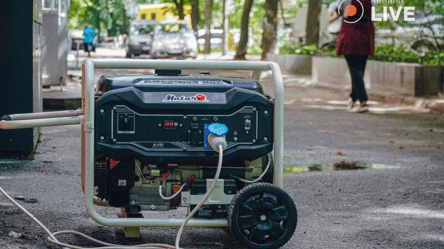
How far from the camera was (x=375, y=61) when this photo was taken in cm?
1398

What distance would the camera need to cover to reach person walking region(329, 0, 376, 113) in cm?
1026

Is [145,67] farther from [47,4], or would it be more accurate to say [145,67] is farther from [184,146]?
[47,4]

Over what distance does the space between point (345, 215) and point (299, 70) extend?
16433 millimetres

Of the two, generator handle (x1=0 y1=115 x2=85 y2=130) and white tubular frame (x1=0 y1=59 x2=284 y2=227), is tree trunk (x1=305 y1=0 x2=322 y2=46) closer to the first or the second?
white tubular frame (x1=0 y1=59 x2=284 y2=227)

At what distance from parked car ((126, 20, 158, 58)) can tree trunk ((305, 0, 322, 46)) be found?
932 centimetres

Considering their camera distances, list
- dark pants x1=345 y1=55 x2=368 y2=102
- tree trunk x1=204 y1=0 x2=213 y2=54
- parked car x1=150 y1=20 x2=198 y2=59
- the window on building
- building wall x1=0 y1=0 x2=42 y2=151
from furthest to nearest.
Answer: tree trunk x1=204 y1=0 x2=213 y2=54 → parked car x1=150 y1=20 x2=198 y2=59 → the window on building → dark pants x1=345 y1=55 x2=368 y2=102 → building wall x1=0 y1=0 x2=42 y2=151

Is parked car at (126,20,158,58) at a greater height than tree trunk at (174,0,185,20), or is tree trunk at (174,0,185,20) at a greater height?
tree trunk at (174,0,185,20)

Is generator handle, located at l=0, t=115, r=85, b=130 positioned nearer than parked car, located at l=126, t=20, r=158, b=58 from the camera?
Yes

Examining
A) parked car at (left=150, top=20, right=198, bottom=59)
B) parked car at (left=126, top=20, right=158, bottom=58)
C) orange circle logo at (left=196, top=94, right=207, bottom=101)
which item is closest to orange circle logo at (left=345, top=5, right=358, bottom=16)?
orange circle logo at (left=196, top=94, right=207, bottom=101)

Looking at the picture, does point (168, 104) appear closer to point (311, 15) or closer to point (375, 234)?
point (375, 234)

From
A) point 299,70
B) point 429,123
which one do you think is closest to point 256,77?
point 429,123

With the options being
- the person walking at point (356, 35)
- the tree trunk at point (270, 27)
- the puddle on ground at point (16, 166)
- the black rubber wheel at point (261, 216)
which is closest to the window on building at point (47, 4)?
the person walking at point (356, 35)

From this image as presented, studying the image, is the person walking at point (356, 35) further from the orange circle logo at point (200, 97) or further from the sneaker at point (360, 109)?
the orange circle logo at point (200, 97)

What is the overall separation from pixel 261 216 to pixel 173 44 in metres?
25.9
